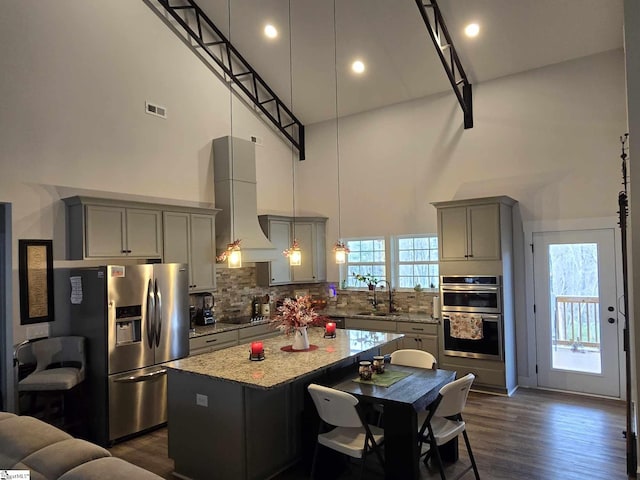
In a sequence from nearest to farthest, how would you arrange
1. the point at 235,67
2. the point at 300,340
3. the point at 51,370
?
the point at 300,340, the point at 51,370, the point at 235,67

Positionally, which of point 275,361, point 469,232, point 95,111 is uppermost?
point 95,111

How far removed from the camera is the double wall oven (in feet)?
17.5

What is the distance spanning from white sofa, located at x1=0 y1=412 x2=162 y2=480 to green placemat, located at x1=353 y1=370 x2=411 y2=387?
84.3 inches

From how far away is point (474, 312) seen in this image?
5.50m

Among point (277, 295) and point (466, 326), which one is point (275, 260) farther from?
point (466, 326)

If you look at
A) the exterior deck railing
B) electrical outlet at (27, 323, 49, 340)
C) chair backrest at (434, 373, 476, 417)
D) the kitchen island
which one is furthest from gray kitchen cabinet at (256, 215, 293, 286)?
chair backrest at (434, 373, 476, 417)

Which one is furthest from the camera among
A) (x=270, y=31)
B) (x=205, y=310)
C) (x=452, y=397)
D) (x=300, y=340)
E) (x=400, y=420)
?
(x=270, y=31)

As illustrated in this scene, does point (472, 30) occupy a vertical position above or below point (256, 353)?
above

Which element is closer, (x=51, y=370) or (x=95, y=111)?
(x=51, y=370)

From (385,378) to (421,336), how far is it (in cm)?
258

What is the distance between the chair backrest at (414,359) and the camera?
3984 mm

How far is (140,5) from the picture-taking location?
18.3ft

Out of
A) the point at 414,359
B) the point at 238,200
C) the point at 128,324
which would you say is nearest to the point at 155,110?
the point at 238,200

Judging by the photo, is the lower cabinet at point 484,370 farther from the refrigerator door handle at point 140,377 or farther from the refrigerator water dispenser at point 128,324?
the refrigerator water dispenser at point 128,324
